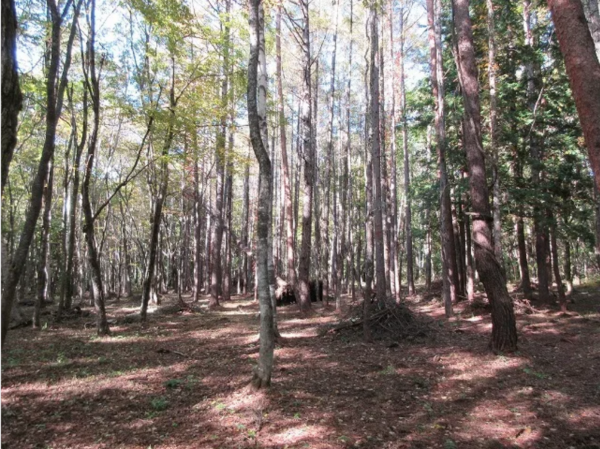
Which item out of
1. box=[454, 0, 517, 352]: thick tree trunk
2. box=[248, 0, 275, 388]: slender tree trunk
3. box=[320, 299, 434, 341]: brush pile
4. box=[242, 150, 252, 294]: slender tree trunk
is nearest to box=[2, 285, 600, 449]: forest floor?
box=[320, 299, 434, 341]: brush pile

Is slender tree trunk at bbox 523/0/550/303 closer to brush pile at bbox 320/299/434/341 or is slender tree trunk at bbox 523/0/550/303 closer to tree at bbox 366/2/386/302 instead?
tree at bbox 366/2/386/302

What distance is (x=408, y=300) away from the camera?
Result: 18.3 m

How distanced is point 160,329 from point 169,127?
6.50m

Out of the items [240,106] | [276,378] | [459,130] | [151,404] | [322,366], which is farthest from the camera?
[240,106]

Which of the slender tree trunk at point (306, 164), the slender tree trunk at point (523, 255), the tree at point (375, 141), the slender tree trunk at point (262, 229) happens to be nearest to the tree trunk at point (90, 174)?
the slender tree trunk at point (262, 229)

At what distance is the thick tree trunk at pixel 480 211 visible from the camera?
7133 mm

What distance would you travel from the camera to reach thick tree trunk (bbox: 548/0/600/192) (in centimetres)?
331

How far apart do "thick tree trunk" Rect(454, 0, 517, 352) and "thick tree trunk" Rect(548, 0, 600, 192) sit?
3.77 metres

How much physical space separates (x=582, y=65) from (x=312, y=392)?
545 cm

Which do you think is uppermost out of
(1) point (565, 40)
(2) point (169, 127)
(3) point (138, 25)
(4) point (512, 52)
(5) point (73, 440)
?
(3) point (138, 25)

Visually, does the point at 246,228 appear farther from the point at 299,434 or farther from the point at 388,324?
the point at 299,434

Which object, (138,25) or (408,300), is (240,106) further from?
(408,300)

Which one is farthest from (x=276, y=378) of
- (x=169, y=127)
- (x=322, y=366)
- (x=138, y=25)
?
(x=138, y=25)

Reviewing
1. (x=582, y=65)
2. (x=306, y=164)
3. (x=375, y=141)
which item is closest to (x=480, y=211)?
(x=375, y=141)
